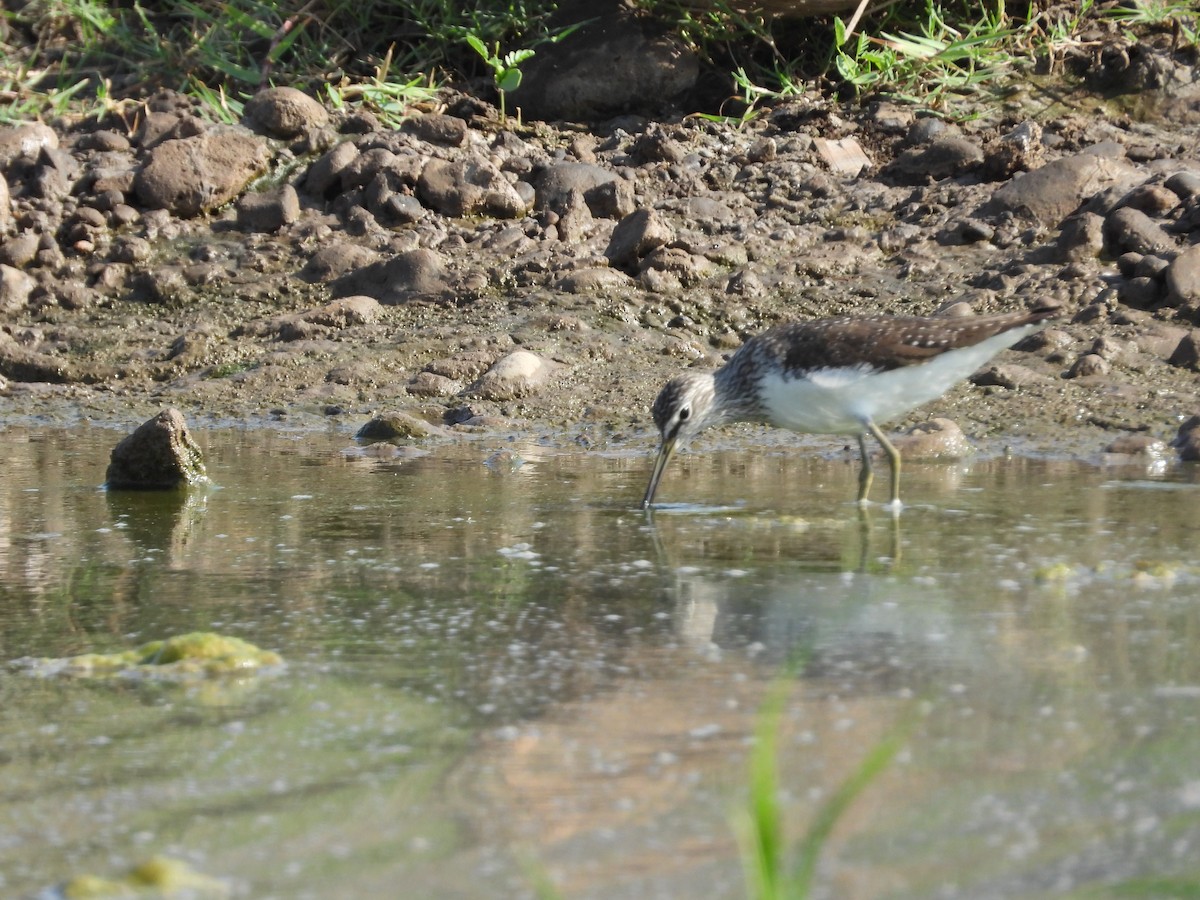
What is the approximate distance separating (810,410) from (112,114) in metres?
6.02

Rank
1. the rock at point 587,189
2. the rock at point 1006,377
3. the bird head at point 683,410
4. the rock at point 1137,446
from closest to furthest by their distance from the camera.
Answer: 1. the bird head at point 683,410
2. the rock at point 1137,446
3. the rock at point 1006,377
4. the rock at point 587,189

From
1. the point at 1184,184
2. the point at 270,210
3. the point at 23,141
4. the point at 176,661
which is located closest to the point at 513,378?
the point at 270,210

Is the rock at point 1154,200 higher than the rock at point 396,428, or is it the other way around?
Result: the rock at point 1154,200

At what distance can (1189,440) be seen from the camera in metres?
7.09

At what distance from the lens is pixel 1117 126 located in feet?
32.2

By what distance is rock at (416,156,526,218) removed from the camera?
31.7 ft

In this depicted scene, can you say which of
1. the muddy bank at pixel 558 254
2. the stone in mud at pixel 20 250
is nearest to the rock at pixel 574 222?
the muddy bank at pixel 558 254

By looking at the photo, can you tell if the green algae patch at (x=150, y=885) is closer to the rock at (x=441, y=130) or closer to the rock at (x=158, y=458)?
the rock at (x=158, y=458)

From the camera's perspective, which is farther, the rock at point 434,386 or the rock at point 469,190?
the rock at point 469,190

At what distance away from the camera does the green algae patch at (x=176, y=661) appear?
3887 mm

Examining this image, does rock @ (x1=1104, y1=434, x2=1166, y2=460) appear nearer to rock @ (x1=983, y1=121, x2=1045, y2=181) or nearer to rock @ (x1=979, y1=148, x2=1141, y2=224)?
rock @ (x1=979, y1=148, x2=1141, y2=224)

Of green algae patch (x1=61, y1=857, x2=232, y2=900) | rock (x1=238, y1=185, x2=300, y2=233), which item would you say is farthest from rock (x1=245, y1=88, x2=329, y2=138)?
green algae patch (x1=61, y1=857, x2=232, y2=900)

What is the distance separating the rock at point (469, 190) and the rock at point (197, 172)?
1147mm

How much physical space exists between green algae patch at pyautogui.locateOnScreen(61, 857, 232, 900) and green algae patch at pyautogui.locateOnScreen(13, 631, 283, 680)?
3.92 feet
